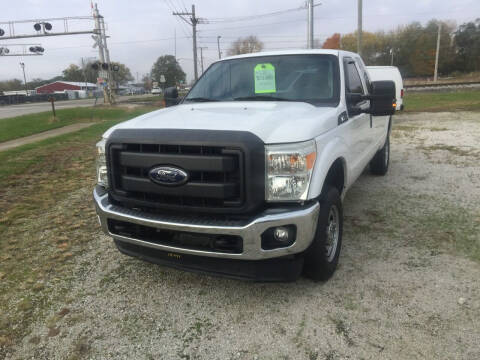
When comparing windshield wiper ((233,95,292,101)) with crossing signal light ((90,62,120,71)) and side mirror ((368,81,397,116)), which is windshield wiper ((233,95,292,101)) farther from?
crossing signal light ((90,62,120,71))

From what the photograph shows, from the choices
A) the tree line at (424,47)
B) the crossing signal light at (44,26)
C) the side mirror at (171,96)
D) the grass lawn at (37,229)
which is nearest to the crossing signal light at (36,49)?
the crossing signal light at (44,26)

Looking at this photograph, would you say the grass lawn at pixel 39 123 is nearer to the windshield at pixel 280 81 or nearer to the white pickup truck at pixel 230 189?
the windshield at pixel 280 81

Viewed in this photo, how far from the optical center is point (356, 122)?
409cm

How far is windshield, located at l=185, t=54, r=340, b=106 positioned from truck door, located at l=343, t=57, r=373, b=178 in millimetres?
223

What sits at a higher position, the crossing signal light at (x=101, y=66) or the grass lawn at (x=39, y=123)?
the crossing signal light at (x=101, y=66)

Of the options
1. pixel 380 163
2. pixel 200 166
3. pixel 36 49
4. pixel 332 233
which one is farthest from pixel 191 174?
pixel 36 49

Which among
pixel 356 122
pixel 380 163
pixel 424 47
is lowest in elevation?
pixel 380 163

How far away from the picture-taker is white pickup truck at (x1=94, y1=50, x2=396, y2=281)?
2646mm

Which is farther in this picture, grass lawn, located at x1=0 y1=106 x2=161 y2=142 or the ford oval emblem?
grass lawn, located at x1=0 y1=106 x2=161 y2=142

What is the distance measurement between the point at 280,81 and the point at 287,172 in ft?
5.12

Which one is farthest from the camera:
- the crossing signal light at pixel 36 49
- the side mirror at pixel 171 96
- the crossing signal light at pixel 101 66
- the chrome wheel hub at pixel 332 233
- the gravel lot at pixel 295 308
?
the crossing signal light at pixel 36 49

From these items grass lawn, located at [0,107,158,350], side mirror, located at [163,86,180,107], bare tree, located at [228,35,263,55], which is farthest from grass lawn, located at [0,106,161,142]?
bare tree, located at [228,35,263,55]

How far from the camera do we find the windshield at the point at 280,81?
379 cm

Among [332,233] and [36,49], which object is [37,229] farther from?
[36,49]
